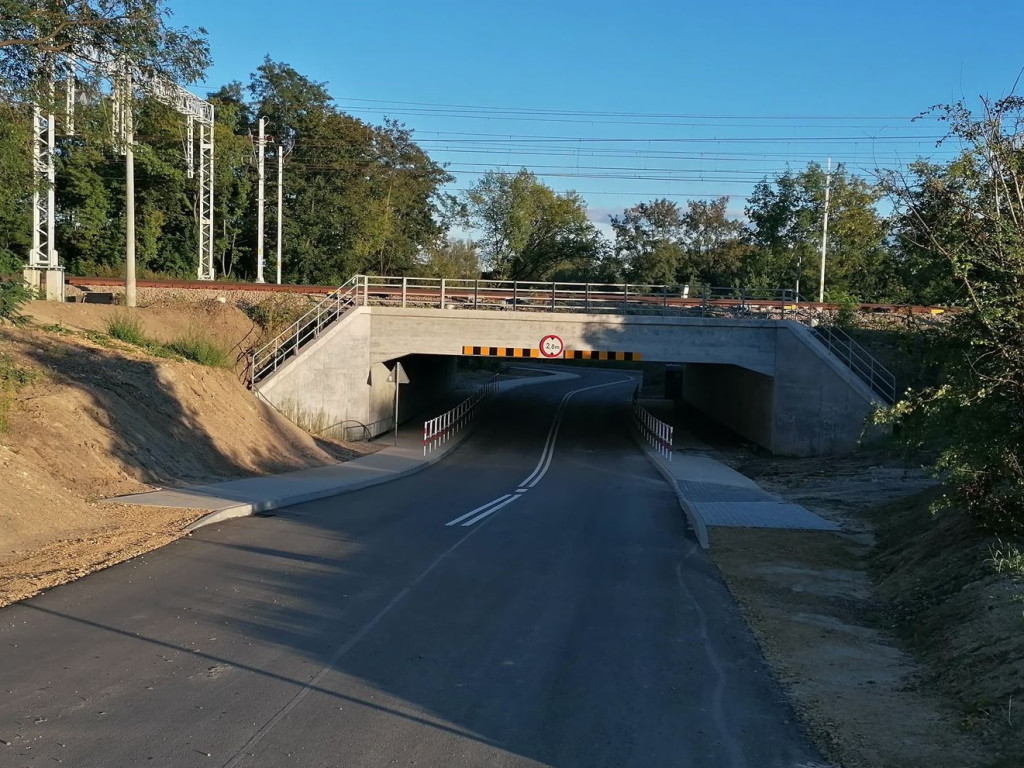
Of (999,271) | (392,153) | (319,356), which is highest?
(392,153)

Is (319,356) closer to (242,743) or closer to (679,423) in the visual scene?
(679,423)

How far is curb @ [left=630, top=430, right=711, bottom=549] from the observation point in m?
13.5

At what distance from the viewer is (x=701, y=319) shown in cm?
3008

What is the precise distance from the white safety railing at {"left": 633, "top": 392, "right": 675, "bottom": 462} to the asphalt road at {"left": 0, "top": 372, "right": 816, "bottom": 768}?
15261 millimetres

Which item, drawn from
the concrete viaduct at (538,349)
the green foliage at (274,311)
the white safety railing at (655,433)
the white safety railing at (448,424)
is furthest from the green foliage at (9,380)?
the white safety railing at (655,433)

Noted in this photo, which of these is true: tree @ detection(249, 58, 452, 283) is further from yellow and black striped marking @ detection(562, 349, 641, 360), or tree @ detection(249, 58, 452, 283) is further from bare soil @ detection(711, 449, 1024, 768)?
bare soil @ detection(711, 449, 1024, 768)

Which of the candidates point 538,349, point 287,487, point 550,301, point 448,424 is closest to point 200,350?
point 287,487

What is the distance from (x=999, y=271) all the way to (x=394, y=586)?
7183mm

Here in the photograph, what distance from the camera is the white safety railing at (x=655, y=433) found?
28.3 meters

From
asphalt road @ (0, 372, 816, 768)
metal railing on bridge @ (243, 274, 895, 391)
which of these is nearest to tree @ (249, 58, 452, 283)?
metal railing on bridge @ (243, 274, 895, 391)

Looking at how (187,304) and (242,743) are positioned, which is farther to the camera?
(187,304)

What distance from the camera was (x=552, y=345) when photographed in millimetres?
30234

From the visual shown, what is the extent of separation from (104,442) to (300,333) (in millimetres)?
14443

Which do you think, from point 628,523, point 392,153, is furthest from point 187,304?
point 392,153
